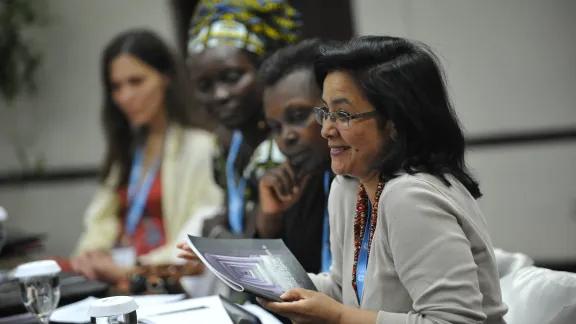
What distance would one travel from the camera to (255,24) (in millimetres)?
2113

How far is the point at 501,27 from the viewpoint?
3789mm

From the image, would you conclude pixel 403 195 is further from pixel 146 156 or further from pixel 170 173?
pixel 146 156

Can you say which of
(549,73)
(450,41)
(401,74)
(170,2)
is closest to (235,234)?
(401,74)

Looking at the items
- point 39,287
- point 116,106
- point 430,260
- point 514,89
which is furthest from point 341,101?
point 514,89

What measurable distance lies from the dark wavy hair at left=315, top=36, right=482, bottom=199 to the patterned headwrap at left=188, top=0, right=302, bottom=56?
0.96 metres

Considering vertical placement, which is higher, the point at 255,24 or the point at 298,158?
the point at 255,24

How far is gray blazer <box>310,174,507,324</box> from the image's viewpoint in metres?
0.99

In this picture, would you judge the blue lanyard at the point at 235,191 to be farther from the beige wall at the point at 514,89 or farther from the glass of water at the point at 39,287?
the beige wall at the point at 514,89

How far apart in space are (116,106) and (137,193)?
491 mm

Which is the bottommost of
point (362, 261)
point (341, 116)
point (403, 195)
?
point (362, 261)

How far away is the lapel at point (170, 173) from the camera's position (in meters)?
2.91

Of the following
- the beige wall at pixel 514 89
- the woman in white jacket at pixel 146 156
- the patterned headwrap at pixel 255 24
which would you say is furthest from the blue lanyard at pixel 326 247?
the beige wall at pixel 514 89

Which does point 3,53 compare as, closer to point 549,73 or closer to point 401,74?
point 549,73

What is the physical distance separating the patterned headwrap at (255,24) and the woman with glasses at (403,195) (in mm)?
917
